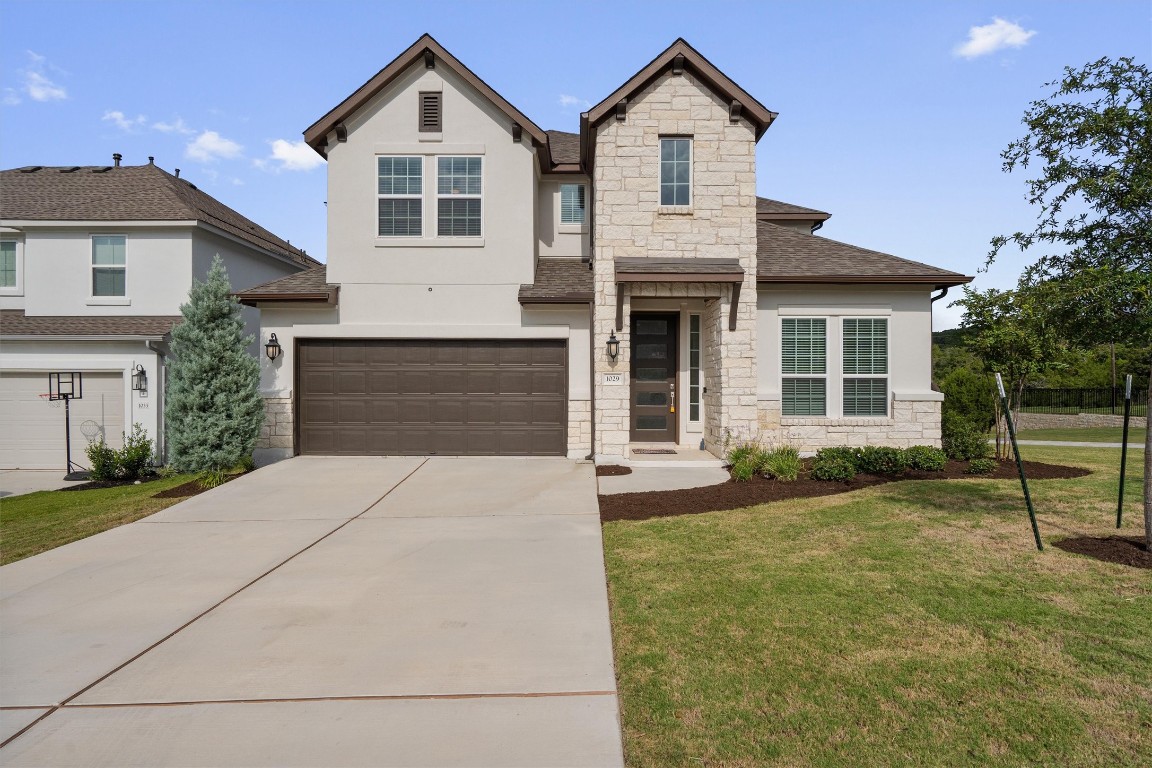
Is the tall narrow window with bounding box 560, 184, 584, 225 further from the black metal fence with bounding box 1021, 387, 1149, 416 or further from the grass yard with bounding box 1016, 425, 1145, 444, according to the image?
the black metal fence with bounding box 1021, 387, 1149, 416

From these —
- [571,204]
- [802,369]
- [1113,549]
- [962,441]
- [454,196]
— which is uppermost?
[571,204]

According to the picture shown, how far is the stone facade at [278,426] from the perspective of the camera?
12344mm

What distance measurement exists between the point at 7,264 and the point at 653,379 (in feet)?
47.5

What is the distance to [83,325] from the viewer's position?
514 inches

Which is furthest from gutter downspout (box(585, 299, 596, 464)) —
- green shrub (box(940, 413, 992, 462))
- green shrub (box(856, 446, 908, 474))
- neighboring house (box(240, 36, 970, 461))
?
green shrub (box(940, 413, 992, 462))

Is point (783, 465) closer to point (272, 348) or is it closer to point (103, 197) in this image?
point (272, 348)

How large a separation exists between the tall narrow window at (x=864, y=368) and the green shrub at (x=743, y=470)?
326 cm

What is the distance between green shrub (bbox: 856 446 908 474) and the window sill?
7999 millimetres

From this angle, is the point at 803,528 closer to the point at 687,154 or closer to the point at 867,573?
the point at 867,573

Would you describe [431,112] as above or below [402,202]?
above

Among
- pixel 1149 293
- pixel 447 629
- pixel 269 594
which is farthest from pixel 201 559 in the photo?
pixel 1149 293

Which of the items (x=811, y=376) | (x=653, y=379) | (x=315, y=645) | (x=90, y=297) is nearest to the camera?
(x=315, y=645)

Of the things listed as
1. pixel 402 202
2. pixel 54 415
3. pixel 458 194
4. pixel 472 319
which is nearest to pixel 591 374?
pixel 472 319

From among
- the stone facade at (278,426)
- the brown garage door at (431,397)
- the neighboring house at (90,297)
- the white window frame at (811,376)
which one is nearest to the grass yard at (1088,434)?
the white window frame at (811,376)
